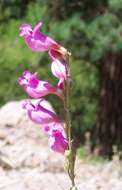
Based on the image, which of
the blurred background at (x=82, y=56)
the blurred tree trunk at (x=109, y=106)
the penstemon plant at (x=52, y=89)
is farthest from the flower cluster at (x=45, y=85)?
the blurred tree trunk at (x=109, y=106)

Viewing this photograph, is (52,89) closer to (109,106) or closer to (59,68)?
(59,68)

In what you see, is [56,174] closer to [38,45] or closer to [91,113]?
[38,45]

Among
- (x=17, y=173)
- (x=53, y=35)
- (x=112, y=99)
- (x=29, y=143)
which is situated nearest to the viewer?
(x=17, y=173)

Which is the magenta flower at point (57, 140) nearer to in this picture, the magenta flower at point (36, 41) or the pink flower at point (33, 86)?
the pink flower at point (33, 86)

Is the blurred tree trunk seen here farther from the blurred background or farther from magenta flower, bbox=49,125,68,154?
magenta flower, bbox=49,125,68,154

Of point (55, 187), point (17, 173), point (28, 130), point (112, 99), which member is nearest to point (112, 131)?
point (112, 99)
